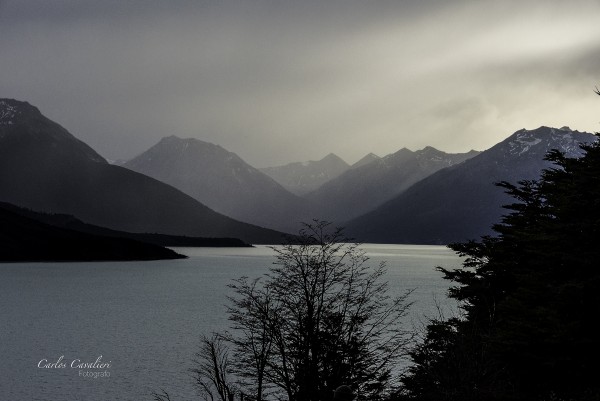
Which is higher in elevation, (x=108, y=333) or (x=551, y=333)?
(x=551, y=333)

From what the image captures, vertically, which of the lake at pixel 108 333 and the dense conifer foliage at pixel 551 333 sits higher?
the dense conifer foliage at pixel 551 333

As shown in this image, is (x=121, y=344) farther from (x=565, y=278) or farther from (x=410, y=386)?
(x=565, y=278)

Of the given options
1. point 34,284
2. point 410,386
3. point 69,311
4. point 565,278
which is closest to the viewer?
point 565,278

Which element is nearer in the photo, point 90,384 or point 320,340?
point 320,340

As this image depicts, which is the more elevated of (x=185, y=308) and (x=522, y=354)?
(x=522, y=354)

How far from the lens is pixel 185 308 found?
366 ft

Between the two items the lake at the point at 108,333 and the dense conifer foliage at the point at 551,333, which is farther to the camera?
the lake at the point at 108,333

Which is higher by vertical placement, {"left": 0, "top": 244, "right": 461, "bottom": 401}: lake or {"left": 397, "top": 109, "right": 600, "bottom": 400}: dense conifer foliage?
{"left": 397, "top": 109, "right": 600, "bottom": 400}: dense conifer foliage

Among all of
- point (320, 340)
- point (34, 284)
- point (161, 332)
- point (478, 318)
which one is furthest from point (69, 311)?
point (320, 340)

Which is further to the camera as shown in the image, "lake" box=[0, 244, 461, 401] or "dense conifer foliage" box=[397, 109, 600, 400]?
"lake" box=[0, 244, 461, 401]

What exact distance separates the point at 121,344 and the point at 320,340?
5419 centimetres

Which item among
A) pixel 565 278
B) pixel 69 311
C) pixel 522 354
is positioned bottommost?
pixel 69 311

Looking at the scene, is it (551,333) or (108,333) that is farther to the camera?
(108,333)

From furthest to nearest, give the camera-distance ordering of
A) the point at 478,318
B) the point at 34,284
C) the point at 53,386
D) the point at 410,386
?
1. the point at 34,284
2. the point at 53,386
3. the point at 478,318
4. the point at 410,386
